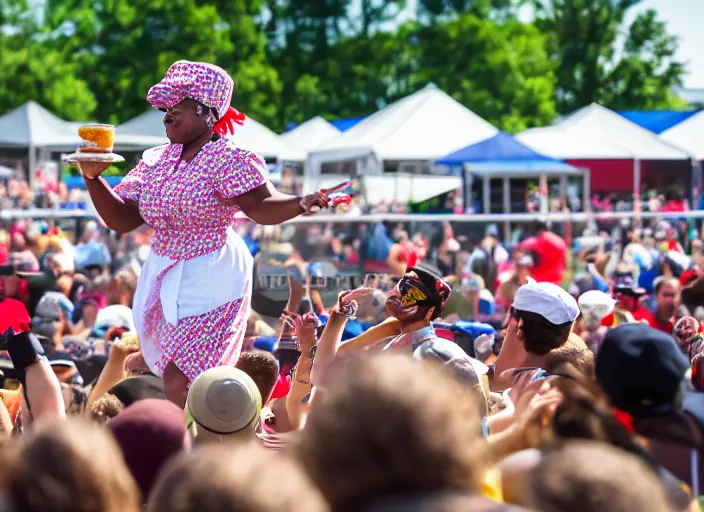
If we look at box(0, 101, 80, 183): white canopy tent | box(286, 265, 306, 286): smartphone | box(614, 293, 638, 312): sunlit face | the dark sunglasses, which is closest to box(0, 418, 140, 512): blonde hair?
the dark sunglasses

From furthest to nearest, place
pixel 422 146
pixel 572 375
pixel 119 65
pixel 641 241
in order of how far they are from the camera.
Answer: pixel 119 65 < pixel 422 146 < pixel 641 241 < pixel 572 375

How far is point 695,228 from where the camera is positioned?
541 inches

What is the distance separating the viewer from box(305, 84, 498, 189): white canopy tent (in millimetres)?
22969

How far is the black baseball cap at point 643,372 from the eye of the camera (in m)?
2.98

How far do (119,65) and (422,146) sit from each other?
23069 millimetres

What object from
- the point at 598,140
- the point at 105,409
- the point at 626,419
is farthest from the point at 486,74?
the point at 626,419

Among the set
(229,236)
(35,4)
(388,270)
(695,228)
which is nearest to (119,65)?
(35,4)

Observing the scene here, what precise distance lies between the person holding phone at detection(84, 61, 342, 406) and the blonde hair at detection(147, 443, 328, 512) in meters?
2.53

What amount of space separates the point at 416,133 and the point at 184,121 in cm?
1882

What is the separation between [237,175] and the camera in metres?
4.51

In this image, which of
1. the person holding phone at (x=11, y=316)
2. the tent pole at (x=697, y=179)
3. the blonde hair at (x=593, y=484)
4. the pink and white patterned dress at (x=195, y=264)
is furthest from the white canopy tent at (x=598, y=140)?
the blonde hair at (x=593, y=484)

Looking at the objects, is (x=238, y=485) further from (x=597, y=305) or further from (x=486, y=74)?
(x=486, y=74)

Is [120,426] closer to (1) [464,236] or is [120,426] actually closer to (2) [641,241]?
(1) [464,236]

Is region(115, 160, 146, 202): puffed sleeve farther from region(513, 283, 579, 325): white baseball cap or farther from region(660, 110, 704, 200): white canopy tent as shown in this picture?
region(660, 110, 704, 200): white canopy tent
